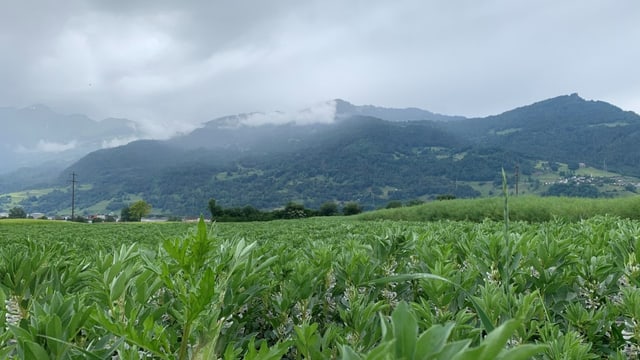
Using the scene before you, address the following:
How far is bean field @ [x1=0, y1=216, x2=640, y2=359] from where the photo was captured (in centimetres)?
94

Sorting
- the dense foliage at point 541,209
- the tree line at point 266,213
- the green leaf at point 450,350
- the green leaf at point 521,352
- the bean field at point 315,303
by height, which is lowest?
the tree line at point 266,213

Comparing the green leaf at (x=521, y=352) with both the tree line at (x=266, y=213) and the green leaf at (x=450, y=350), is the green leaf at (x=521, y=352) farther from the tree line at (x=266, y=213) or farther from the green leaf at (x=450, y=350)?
the tree line at (x=266, y=213)

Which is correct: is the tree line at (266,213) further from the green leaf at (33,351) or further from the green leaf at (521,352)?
the green leaf at (521,352)

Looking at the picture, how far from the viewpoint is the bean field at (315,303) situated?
0.94m

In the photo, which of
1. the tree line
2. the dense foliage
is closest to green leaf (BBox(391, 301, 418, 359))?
the dense foliage

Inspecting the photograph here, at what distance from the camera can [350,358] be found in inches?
26.1

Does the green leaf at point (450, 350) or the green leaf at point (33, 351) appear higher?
the green leaf at point (450, 350)

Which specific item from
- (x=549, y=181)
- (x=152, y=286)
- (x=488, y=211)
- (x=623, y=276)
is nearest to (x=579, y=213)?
(x=488, y=211)

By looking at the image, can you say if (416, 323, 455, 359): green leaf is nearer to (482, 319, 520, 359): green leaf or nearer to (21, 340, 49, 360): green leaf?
(482, 319, 520, 359): green leaf

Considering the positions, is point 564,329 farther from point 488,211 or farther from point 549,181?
point 549,181

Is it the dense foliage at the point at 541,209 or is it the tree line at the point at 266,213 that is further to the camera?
the tree line at the point at 266,213

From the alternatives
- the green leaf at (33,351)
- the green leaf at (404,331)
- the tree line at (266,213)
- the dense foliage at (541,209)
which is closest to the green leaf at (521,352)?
the green leaf at (404,331)

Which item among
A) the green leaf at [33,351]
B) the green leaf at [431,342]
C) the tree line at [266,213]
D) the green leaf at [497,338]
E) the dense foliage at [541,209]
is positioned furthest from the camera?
the tree line at [266,213]

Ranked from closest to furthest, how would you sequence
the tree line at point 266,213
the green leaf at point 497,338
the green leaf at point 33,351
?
1. the green leaf at point 497,338
2. the green leaf at point 33,351
3. the tree line at point 266,213
